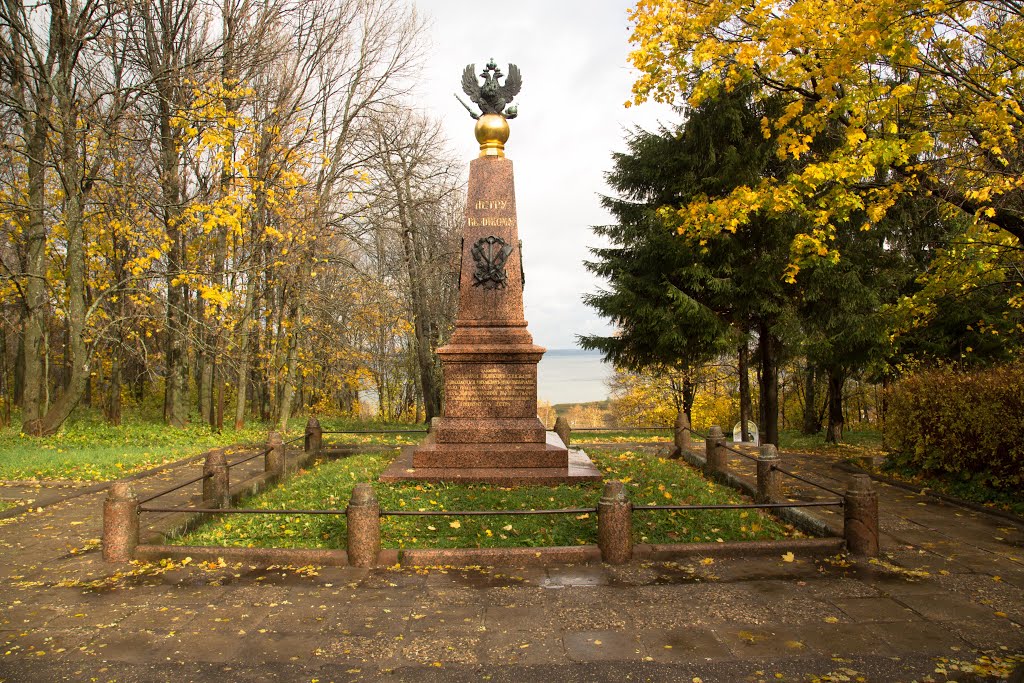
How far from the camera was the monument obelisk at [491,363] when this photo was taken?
9578 mm

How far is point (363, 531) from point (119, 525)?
105 inches

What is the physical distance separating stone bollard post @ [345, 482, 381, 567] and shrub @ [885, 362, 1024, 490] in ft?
28.7

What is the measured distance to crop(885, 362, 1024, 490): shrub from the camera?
922 cm

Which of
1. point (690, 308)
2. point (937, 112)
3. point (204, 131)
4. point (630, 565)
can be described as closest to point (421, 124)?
point (204, 131)

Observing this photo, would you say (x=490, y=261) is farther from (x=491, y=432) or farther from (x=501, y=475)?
(x=501, y=475)

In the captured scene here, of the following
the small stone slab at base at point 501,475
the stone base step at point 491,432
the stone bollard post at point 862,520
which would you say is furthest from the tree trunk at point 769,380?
the stone bollard post at point 862,520

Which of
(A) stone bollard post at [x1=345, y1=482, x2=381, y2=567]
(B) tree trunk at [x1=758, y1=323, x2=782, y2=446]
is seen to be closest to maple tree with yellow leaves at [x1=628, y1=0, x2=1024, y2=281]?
(B) tree trunk at [x1=758, y1=323, x2=782, y2=446]

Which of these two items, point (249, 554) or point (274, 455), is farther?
point (274, 455)

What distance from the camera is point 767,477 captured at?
8.88 m

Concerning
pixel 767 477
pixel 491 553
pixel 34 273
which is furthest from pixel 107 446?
pixel 767 477

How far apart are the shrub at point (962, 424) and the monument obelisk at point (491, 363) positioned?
19.4 feet

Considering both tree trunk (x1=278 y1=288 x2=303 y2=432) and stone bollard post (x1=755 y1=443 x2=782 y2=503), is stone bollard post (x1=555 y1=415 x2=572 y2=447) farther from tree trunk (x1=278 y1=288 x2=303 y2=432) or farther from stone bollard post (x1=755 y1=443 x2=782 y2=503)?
tree trunk (x1=278 y1=288 x2=303 y2=432)

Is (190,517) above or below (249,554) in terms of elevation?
above

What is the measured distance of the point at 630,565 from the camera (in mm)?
6484
